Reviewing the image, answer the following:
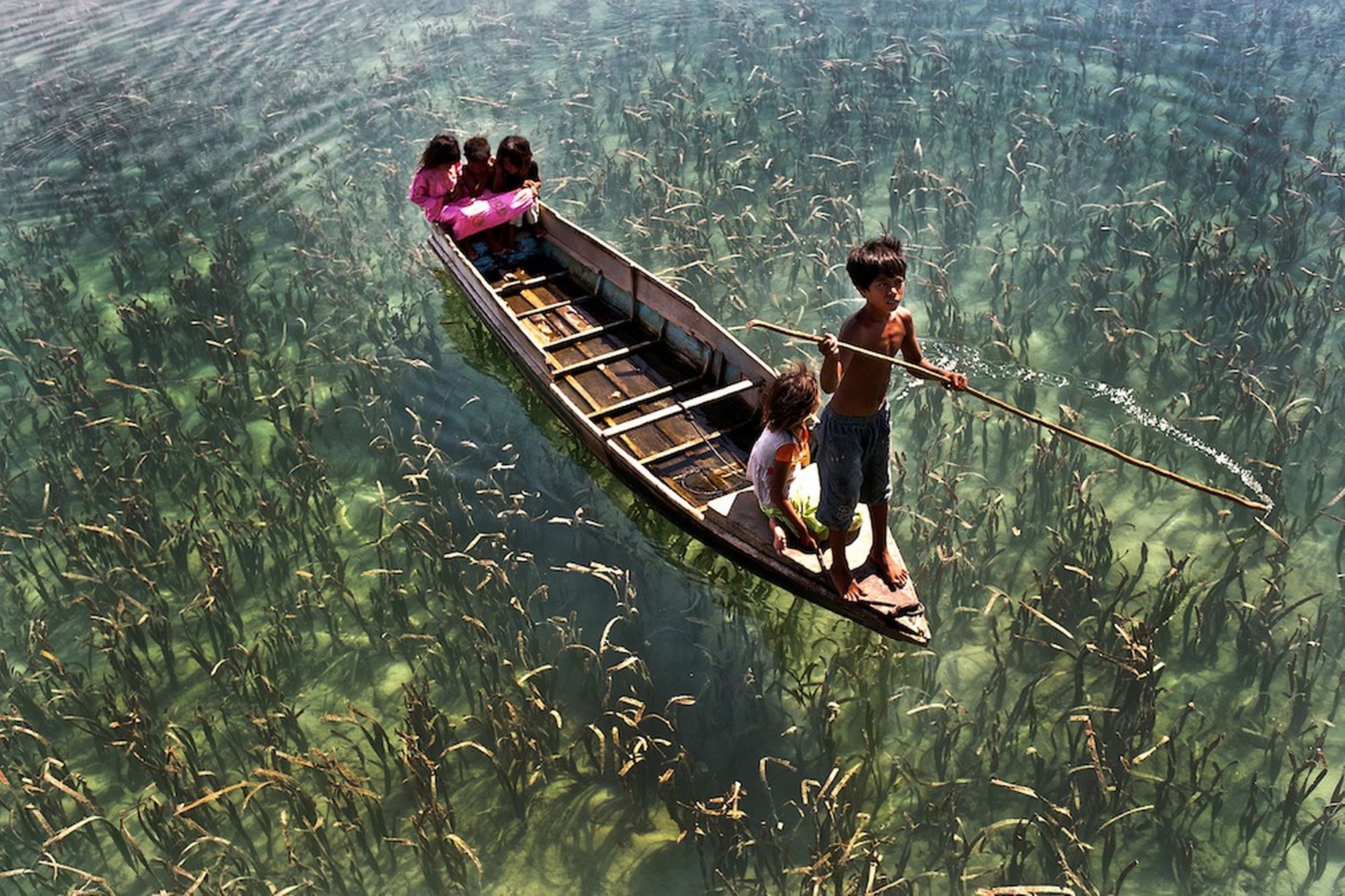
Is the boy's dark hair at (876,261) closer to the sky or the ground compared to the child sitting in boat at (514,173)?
closer to the sky

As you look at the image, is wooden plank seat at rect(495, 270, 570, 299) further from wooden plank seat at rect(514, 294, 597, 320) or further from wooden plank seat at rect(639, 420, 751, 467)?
wooden plank seat at rect(639, 420, 751, 467)

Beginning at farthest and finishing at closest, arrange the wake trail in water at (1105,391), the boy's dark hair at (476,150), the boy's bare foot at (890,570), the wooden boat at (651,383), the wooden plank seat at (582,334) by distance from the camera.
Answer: the boy's dark hair at (476,150) < the wooden plank seat at (582,334) < the wake trail in water at (1105,391) < the wooden boat at (651,383) < the boy's bare foot at (890,570)

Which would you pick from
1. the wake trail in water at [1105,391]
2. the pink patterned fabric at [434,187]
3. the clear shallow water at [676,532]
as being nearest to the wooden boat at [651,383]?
the pink patterned fabric at [434,187]

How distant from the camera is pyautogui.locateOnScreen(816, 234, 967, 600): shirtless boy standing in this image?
4.67m

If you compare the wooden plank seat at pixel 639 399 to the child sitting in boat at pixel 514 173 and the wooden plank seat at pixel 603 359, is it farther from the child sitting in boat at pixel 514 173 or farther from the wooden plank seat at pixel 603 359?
the child sitting in boat at pixel 514 173

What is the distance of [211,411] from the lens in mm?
8555

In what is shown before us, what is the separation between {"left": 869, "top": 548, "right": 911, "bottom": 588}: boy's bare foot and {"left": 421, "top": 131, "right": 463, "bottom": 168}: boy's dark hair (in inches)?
233

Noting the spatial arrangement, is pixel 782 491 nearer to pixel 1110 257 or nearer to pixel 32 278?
pixel 1110 257

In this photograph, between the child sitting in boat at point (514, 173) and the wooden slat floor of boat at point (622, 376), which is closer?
the wooden slat floor of boat at point (622, 376)

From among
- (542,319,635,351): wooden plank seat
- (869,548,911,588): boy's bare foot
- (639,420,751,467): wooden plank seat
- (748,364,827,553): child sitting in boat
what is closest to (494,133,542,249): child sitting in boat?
(542,319,635,351): wooden plank seat

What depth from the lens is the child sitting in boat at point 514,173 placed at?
9500mm

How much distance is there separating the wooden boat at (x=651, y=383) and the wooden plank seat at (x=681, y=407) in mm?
15

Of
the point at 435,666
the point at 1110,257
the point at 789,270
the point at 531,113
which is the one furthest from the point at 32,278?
the point at 1110,257

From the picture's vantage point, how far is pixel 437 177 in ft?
31.1
